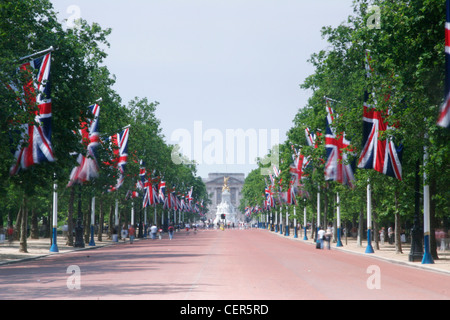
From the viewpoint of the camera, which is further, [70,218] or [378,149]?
[70,218]

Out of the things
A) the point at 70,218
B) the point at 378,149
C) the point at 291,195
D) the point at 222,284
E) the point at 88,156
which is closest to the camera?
the point at 222,284

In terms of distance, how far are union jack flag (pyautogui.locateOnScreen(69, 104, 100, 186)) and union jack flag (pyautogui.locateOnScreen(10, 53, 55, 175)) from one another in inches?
387

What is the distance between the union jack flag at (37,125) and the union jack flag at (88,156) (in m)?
9.82

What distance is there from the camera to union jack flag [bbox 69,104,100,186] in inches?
1703

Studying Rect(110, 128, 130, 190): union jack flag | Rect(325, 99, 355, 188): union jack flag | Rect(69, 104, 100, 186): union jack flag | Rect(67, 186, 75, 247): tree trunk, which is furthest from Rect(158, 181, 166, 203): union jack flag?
Rect(325, 99, 355, 188): union jack flag

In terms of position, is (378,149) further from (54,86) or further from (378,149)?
(54,86)

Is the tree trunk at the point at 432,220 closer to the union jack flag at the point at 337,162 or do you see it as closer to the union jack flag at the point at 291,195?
the union jack flag at the point at 337,162

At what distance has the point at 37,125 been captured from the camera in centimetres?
3147


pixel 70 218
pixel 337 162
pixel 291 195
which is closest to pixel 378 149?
pixel 337 162

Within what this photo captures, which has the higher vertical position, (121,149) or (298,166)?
(121,149)

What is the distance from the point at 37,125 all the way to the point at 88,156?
10.9m

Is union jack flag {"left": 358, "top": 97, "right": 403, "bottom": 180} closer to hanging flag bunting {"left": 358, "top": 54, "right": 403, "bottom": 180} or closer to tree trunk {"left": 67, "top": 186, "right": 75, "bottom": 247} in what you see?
hanging flag bunting {"left": 358, "top": 54, "right": 403, "bottom": 180}

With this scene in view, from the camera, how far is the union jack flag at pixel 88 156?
142 feet
